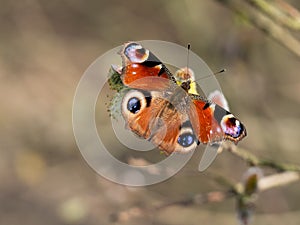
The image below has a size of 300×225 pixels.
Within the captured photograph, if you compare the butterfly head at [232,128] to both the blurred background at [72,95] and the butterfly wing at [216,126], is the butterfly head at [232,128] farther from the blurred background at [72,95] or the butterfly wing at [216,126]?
the blurred background at [72,95]

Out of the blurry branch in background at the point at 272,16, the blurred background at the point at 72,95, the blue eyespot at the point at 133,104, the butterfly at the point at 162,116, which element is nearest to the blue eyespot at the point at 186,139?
the butterfly at the point at 162,116

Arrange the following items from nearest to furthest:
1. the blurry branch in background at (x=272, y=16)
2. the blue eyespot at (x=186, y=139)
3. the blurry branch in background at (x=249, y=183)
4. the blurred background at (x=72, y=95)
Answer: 1. the blue eyespot at (x=186, y=139)
2. the blurry branch in background at (x=249, y=183)
3. the blurry branch in background at (x=272, y=16)
4. the blurred background at (x=72, y=95)

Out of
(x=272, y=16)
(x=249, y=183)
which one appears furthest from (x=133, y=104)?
(x=272, y=16)

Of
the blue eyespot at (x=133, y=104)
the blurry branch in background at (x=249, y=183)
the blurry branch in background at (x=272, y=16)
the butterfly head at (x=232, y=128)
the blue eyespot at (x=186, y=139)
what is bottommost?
the blue eyespot at (x=186, y=139)

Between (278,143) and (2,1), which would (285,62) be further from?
(2,1)

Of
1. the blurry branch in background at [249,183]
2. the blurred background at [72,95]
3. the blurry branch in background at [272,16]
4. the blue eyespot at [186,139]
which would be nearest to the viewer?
the blue eyespot at [186,139]

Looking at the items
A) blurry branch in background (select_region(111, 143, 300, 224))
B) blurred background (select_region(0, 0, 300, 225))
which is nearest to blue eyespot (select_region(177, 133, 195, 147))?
blurry branch in background (select_region(111, 143, 300, 224))

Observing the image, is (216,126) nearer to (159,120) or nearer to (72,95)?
(159,120)
